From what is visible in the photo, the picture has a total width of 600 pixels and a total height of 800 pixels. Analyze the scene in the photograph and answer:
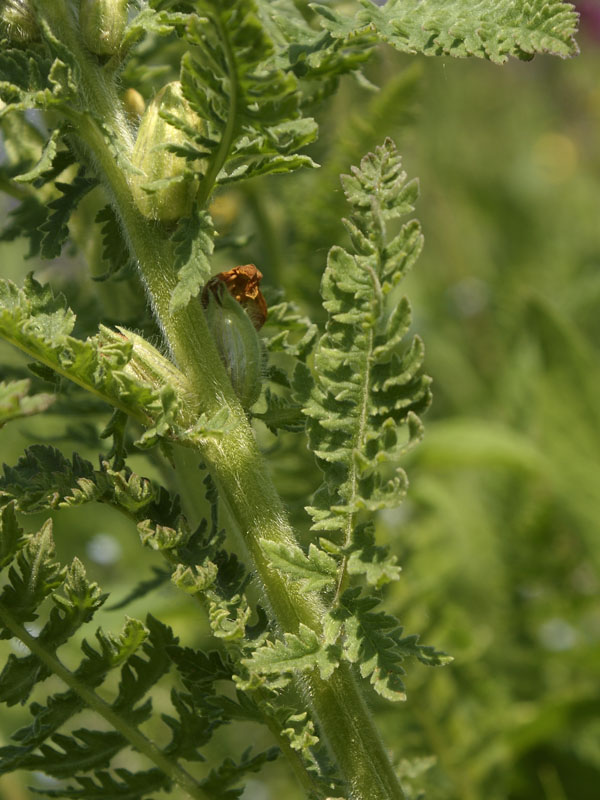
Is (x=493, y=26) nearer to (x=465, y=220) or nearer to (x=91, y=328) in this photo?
(x=91, y=328)

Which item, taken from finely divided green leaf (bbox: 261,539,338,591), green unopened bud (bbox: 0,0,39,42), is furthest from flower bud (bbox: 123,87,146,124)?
finely divided green leaf (bbox: 261,539,338,591)

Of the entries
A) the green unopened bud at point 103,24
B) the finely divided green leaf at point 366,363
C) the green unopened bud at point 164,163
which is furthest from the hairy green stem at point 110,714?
the green unopened bud at point 103,24

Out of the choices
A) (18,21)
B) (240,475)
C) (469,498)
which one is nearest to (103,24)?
(18,21)

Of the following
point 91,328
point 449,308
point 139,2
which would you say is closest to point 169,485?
point 91,328

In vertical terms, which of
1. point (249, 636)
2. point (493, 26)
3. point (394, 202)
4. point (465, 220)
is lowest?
point (465, 220)

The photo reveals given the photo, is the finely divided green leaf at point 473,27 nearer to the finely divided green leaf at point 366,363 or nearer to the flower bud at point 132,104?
the finely divided green leaf at point 366,363

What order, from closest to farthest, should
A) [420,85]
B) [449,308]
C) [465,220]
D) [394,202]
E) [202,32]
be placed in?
[202,32]
[394,202]
[420,85]
[449,308]
[465,220]
